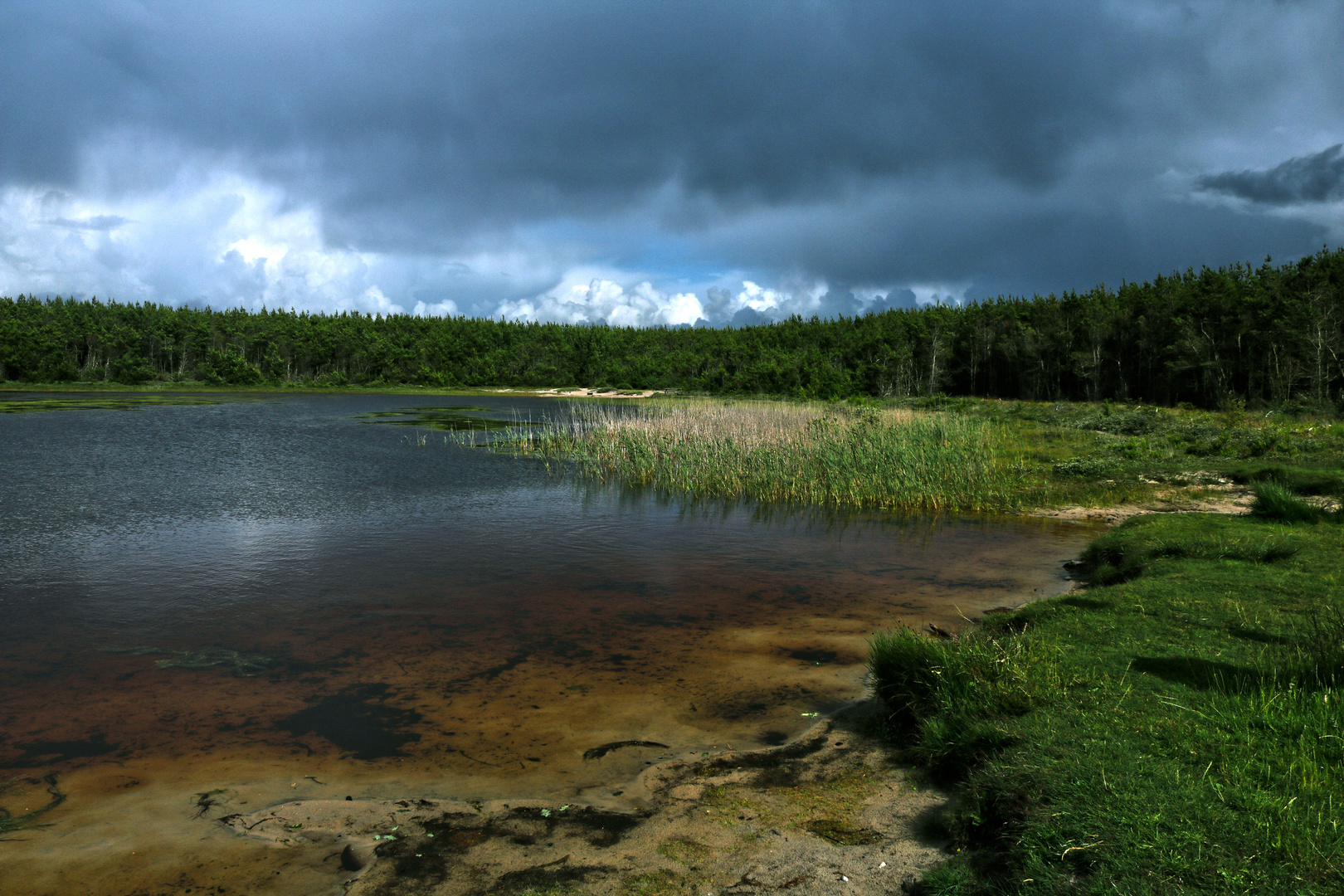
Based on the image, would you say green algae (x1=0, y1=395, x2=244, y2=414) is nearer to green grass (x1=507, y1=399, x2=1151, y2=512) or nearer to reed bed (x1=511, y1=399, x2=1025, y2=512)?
green grass (x1=507, y1=399, x2=1151, y2=512)

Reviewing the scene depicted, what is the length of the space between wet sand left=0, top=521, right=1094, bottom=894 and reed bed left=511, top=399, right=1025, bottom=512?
24.7 feet

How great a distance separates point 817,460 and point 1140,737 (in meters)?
16.0

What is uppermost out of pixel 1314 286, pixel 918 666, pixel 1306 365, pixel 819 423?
pixel 1314 286

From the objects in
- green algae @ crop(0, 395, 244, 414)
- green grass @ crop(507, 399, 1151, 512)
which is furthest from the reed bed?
green algae @ crop(0, 395, 244, 414)

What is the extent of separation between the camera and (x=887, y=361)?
6800 centimetres

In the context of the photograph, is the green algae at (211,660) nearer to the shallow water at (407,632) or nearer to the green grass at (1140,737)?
the shallow water at (407,632)

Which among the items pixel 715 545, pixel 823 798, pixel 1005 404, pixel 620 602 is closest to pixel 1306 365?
pixel 1005 404

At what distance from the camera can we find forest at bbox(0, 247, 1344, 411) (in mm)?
44000

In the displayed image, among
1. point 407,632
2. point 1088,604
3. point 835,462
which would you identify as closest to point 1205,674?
point 1088,604

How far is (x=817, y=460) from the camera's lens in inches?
813

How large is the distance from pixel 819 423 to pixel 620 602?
15.3m

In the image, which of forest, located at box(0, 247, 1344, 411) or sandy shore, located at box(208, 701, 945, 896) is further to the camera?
forest, located at box(0, 247, 1344, 411)

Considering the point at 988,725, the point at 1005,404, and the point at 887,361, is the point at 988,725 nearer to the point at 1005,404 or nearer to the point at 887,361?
the point at 1005,404

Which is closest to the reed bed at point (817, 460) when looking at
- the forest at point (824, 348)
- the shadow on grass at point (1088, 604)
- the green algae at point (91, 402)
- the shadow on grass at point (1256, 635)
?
the shadow on grass at point (1088, 604)
